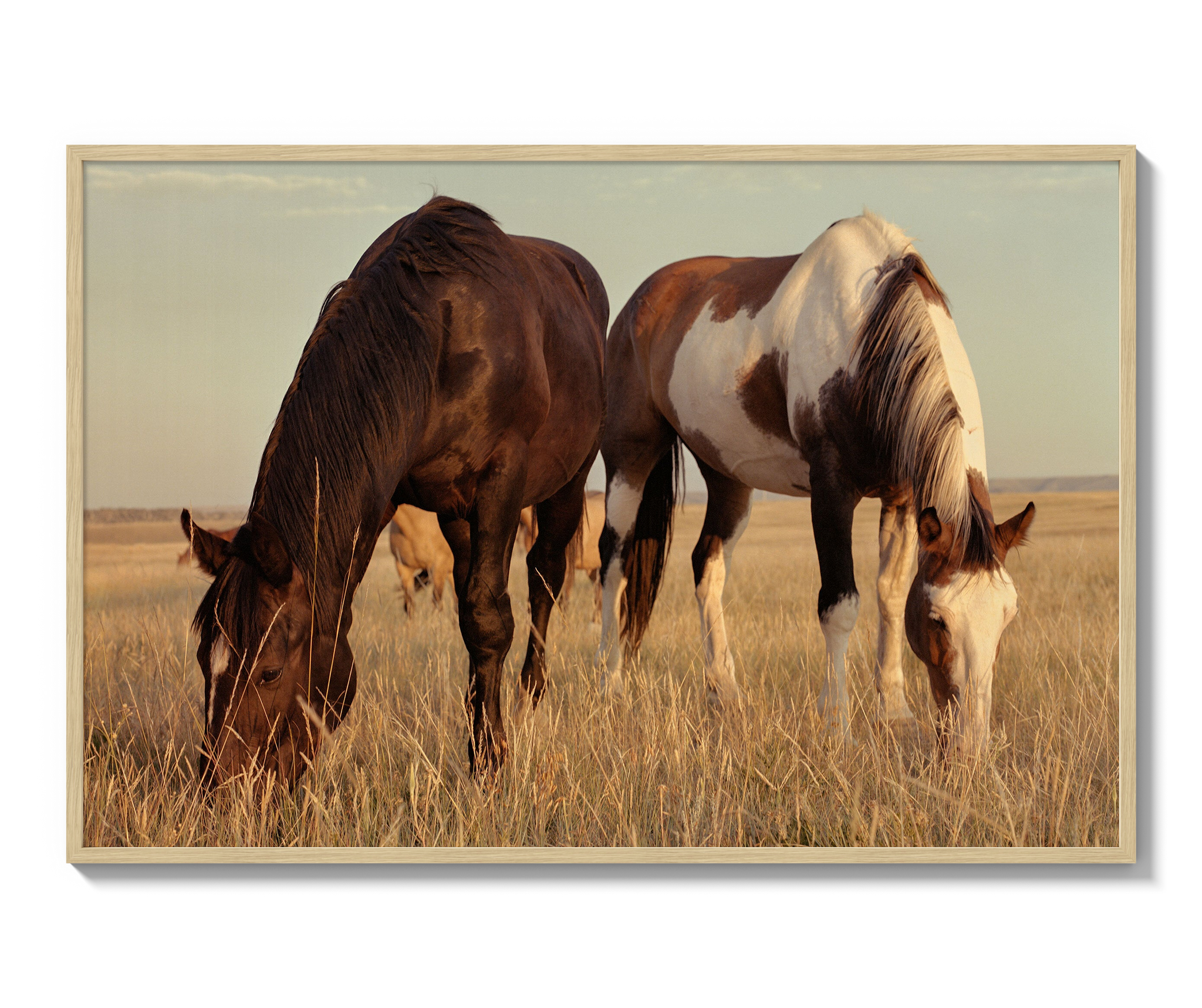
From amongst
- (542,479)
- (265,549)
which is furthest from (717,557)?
(265,549)

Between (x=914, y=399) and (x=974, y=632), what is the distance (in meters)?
1.03

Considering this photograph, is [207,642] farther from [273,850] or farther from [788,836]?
[788,836]

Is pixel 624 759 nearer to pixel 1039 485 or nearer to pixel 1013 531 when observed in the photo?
pixel 1013 531

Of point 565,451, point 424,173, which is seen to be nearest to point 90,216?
point 424,173

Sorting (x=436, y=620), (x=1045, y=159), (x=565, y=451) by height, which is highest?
(x=1045, y=159)

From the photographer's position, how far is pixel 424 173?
4.27 meters

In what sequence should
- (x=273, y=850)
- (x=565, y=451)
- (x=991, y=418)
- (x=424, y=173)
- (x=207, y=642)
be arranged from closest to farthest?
(x=207, y=642) → (x=273, y=850) → (x=424, y=173) → (x=991, y=418) → (x=565, y=451)

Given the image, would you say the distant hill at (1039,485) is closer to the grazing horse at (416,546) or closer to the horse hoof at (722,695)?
the horse hoof at (722,695)

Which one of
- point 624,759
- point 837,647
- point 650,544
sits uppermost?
point 650,544

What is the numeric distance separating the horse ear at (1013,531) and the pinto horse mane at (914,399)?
7 centimetres

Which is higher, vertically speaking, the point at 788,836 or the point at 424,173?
the point at 424,173

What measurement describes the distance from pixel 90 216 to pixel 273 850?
251 centimetres

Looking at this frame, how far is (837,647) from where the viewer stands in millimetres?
4805

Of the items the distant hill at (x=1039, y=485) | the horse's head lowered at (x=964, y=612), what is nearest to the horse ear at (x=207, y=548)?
the horse's head lowered at (x=964, y=612)
